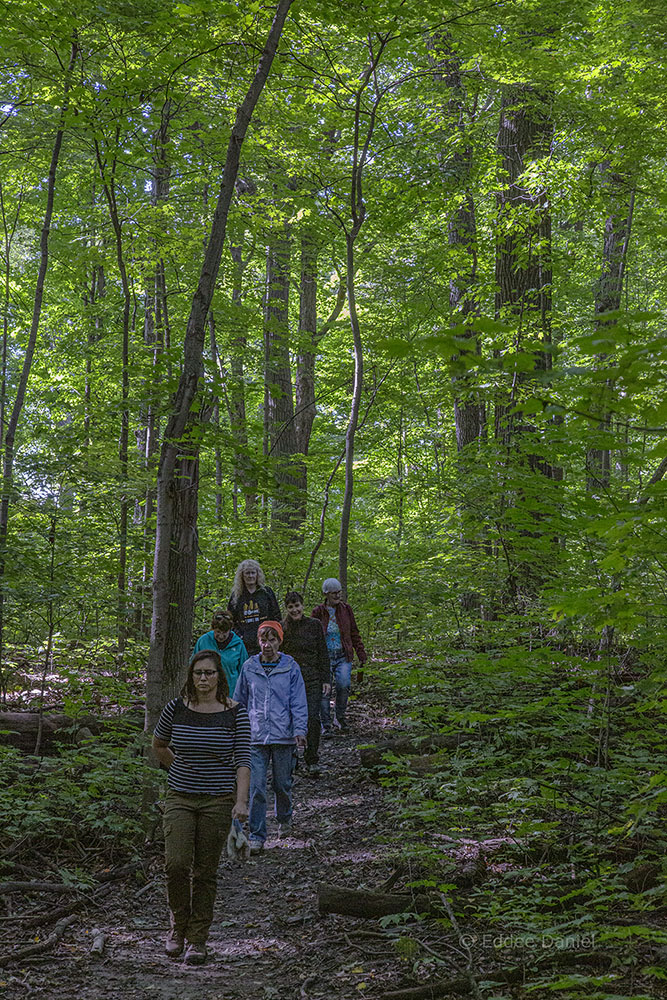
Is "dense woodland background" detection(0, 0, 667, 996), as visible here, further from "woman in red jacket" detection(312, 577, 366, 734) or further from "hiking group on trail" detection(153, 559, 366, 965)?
"hiking group on trail" detection(153, 559, 366, 965)

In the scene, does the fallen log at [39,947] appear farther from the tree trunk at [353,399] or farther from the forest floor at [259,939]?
the tree trunk at [353,399]

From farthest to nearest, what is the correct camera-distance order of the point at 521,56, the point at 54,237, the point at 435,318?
the point at 435,318, the point at 54,237, the point at 521,56

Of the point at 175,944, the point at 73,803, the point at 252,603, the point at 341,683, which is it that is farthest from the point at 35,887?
the point at 341,683

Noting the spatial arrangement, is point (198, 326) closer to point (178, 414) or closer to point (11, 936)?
point (178, 414)

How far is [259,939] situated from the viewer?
4.94m

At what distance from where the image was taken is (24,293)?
18.3 metres

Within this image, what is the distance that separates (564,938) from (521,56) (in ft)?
34.3

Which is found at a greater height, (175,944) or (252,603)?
(252,603)

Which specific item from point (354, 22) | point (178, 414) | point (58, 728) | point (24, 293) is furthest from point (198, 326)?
point (24, 293)

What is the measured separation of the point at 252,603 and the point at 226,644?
97 centimetres

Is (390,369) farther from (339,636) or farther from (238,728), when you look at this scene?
(238,728)

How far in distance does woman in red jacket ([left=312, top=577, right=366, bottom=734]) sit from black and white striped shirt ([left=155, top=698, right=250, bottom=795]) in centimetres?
506

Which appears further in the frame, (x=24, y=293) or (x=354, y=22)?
(x=24, y=293)

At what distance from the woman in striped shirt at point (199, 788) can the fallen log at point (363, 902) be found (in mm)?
772
